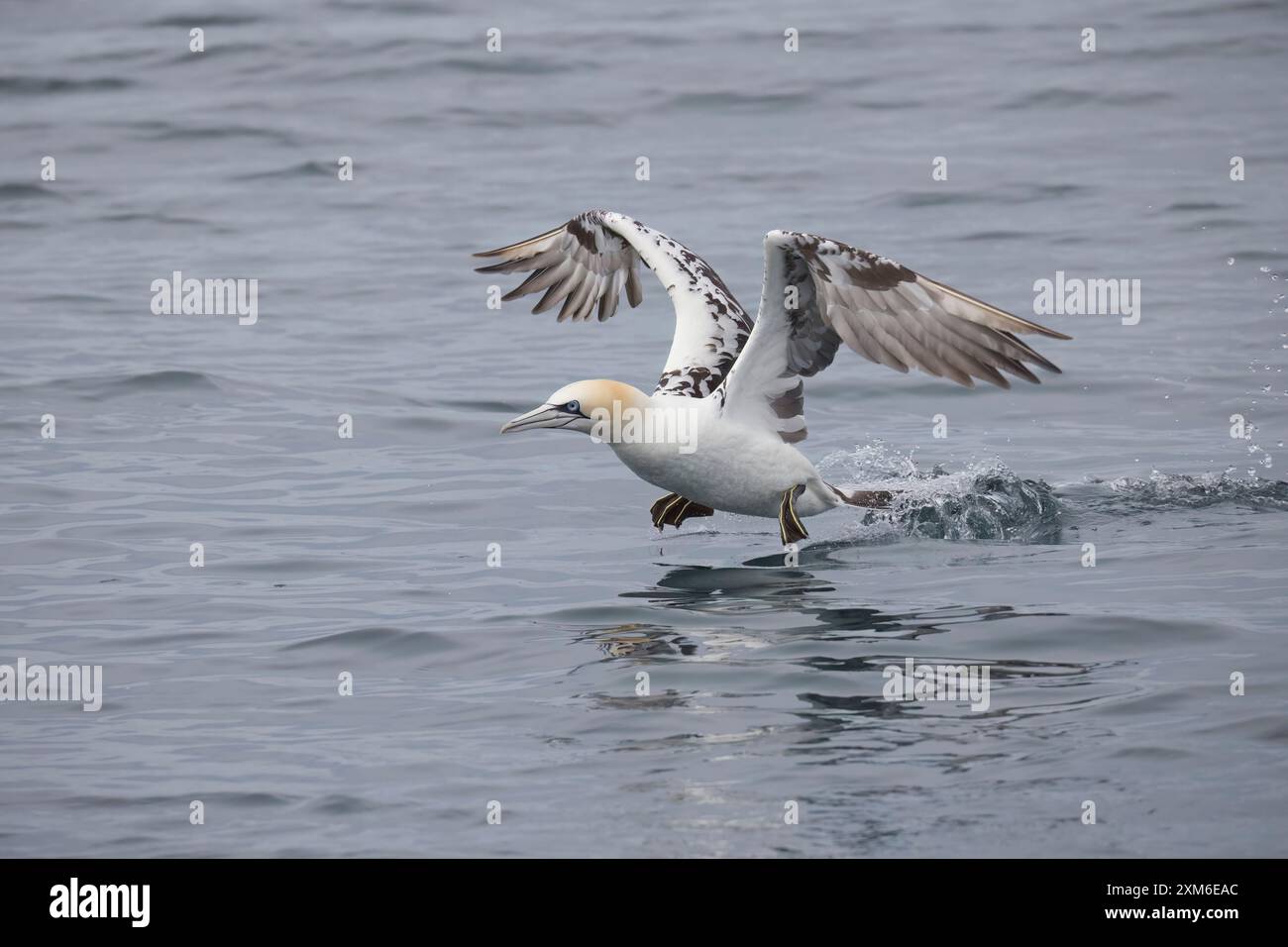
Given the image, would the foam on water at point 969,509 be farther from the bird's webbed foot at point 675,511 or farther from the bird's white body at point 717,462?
the bird's webbed foot at point 675,511

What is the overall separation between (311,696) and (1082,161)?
50.8 ft

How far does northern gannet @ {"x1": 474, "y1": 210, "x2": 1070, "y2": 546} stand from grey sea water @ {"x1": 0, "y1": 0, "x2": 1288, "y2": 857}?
515mm

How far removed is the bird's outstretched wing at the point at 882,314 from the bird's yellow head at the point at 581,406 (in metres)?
0.80

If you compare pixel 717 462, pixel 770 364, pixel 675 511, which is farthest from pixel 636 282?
pixel 717 462

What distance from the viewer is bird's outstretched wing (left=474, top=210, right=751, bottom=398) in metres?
11.2

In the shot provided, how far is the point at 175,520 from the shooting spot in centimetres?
1165

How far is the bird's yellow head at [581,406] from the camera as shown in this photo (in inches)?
384

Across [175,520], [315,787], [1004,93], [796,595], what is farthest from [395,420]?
[1004,93]

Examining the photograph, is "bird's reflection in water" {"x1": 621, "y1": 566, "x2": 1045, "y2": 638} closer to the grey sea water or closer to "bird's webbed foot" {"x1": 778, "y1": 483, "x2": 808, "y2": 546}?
the grey sea water

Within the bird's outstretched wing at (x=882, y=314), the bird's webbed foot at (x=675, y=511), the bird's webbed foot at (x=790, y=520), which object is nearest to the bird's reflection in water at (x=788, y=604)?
the bird's webbed foot at (x=790, y=520)

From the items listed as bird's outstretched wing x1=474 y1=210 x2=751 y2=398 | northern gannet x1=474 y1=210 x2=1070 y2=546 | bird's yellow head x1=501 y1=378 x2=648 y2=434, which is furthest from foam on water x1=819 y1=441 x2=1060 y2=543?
bird's yellow head x1=501 y1=378 x2=648 y2=434

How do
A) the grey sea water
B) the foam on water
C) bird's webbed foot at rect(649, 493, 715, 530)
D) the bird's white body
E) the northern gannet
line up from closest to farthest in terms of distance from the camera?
1. the grey sea water
2. the northern gannet
3. the bird's white body
4. the foam on water
5. bird's webbed foot at rect(649, 493, 715, 530)

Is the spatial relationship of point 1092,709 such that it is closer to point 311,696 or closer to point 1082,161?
point 311,696

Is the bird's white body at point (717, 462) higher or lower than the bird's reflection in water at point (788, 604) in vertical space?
higher
